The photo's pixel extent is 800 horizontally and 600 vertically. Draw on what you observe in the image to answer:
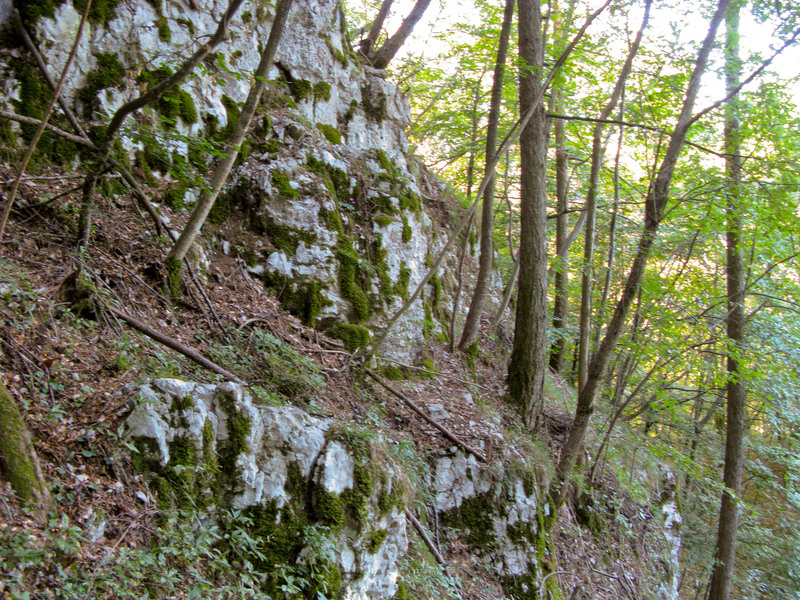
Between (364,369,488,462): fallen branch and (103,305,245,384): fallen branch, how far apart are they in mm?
2141

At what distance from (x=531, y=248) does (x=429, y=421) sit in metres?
3.12

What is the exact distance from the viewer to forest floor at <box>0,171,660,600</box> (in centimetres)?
284

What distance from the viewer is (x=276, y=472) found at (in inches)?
148

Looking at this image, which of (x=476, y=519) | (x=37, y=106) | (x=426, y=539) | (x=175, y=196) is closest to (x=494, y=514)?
(x=476, y=519)

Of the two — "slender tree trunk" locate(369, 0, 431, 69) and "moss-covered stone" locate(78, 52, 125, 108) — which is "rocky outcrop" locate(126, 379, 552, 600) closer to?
"moss-covered stone" locate(78, 52, 125, 108)

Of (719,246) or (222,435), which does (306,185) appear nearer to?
(222,435)

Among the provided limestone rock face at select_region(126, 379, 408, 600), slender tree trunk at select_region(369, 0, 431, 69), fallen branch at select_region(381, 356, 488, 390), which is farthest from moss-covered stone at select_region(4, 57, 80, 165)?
slender tree trunk at select_region(369, 0, 431, 69)

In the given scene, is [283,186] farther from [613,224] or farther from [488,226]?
[613,224]

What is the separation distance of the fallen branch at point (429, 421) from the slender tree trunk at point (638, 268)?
5.59 feet

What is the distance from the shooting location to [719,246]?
10.9 metres

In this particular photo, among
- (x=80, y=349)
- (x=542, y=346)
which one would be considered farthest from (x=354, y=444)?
(x=542, y=346)

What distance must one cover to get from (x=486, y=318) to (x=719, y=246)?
587 centimetres

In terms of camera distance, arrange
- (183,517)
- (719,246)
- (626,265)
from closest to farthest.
→ (183,517)
(719,246)
(626,265)

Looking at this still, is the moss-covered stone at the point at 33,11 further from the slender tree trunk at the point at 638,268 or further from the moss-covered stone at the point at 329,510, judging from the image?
the slender tree trunk at the point at 638,268
